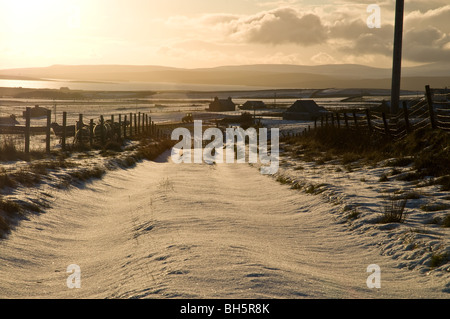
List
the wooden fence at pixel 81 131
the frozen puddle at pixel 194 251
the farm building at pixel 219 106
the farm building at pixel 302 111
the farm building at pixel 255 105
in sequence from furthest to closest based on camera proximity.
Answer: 1. the farm building at pixel 255 105
2. the farm building at pixel 219 106
3. the farm building at pixel 302 111
4. the wooden fence at pixel 81 131
5. the frozen puddle at pixel 194 251

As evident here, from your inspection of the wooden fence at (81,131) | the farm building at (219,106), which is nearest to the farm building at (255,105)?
the farm building at (219,106)

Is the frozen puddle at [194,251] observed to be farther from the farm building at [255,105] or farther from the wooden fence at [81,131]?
the farm building at [255,105]

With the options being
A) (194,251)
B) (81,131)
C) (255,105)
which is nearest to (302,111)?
(255,105)

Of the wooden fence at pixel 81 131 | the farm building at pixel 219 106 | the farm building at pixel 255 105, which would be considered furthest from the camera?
the farm building at pixel 255 105

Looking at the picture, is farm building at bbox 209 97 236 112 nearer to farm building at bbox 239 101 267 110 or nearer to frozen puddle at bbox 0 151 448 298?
farm building at bbox 239 101 267 110

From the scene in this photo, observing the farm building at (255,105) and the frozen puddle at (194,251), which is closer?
the frozen puddle at (194,251)

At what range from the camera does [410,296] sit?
5324 millimetres

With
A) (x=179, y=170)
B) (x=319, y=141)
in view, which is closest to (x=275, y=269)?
(x=179, y=170)

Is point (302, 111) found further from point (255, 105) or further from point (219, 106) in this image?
point (255, 105)

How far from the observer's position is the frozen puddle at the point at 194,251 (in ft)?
18.4

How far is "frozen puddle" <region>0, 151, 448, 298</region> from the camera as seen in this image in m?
5.61

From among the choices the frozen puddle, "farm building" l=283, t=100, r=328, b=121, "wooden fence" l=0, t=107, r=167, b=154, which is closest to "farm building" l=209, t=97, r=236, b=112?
"farm building" l=283, t=100, r=328, b=121

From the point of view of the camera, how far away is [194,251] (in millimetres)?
6961
